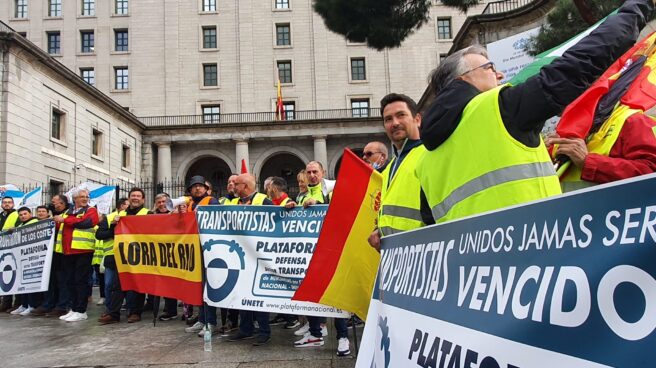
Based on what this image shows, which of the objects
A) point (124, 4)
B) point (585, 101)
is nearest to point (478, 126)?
point (585, 101)

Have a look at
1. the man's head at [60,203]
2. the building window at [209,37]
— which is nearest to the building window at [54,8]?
the building window at [209,37]

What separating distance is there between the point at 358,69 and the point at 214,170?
46.2 feet

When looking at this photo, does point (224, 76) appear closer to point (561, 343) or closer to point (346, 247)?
point (346, 247)

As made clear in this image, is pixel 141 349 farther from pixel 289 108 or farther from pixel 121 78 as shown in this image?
pixel 121 78

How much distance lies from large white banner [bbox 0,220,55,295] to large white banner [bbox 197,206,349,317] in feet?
12.7

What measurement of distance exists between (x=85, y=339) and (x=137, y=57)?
35363mm

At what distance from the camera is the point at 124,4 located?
38.4 m

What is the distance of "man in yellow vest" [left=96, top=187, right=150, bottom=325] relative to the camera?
7504mm

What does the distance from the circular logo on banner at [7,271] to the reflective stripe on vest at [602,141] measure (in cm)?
896

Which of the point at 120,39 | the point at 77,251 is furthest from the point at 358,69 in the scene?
the point at 77,251

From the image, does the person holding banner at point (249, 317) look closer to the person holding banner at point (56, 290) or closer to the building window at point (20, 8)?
the person holding banner at point (56, 290)

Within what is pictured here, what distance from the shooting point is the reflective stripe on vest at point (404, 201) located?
280cm

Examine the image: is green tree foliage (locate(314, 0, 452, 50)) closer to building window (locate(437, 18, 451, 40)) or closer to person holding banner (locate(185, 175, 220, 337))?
person holding banner (locate(185, 175, 220, 337))

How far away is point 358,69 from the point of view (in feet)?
126
